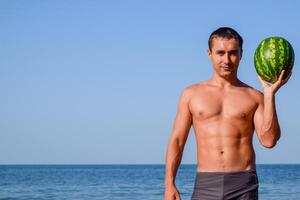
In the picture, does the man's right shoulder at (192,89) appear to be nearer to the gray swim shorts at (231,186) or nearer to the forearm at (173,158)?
the forearm at (173,158)

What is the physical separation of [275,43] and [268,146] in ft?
2.66

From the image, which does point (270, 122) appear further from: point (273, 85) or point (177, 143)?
point (177, 143)

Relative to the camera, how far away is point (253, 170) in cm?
540

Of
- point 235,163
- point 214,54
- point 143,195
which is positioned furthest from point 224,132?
Answer: point 143,195

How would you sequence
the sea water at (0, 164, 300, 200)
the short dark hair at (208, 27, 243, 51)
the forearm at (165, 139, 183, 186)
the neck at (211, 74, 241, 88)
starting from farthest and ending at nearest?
1. the sea water at (0, 164, 300, 200)
2. the neck at (211, 74, 241, 88)
3. the forearm at (165, 139, 183, 186)
4. the short dark hair at (208, 27, 243, 51)

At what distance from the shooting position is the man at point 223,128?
5344mm

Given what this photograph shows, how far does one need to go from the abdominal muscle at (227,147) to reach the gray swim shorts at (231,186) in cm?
5

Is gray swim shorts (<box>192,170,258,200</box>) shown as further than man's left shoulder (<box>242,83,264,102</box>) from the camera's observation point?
No

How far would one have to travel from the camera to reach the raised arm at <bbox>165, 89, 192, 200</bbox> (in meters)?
5.43

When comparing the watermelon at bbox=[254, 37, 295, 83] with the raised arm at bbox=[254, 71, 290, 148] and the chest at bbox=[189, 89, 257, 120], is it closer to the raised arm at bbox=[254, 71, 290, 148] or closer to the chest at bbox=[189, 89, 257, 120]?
the raised arm at bbox=[254, 71, 290, 148]

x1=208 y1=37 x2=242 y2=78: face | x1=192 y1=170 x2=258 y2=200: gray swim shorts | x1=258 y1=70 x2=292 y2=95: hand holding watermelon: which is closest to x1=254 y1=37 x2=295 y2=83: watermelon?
x1=258 y1=70 x2=292 y2=95: hand holding watermelon

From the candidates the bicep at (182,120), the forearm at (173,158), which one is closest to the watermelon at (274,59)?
the bicep at (182,120)

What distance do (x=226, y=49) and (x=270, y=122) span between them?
68 centimetres

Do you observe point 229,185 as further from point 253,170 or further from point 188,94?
point 188,94
